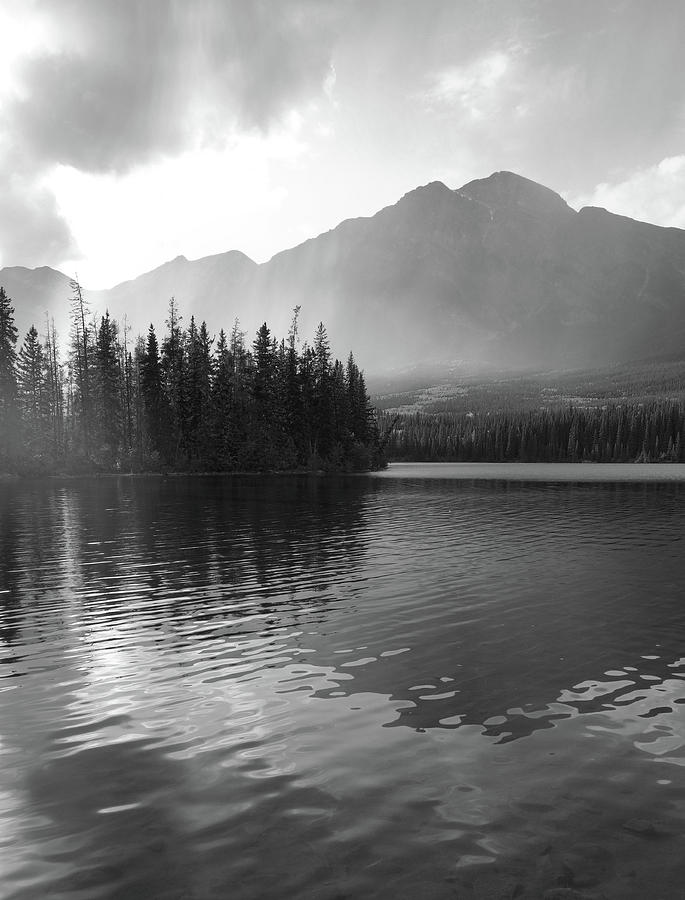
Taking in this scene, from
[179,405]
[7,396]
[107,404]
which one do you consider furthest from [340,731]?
[179,405]

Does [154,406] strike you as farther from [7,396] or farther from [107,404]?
[7,396]

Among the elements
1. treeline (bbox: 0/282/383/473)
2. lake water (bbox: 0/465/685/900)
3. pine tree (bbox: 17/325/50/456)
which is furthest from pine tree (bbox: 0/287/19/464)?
lake water (bbox: 0/465/685/900)

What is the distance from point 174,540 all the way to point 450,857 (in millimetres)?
27494

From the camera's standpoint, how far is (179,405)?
4168 inches

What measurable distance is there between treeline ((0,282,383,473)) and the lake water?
80937 mm

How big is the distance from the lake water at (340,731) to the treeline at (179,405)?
266 feet

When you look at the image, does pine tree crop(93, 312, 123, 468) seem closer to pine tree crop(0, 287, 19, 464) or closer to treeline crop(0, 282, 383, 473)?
treeline crop(0, 282, 383, 473)

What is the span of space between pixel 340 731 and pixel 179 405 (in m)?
101

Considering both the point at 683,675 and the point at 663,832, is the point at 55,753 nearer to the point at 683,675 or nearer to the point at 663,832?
the point at 663,832

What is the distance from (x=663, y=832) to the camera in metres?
7.06

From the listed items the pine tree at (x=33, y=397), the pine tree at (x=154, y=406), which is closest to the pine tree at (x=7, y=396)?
the pine tree at (x=33, y=397)

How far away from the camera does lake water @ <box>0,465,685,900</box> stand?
21.2ft

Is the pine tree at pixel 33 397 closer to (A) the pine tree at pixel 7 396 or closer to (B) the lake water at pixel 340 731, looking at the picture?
(A) the pine tree at pixel 7 396

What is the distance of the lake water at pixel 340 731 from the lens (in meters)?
6.47
